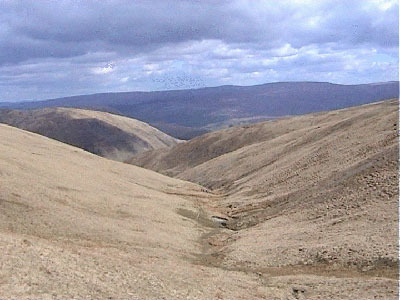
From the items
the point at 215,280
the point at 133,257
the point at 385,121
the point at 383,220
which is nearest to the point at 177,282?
the point at 215,280

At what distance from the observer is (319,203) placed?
36531mm

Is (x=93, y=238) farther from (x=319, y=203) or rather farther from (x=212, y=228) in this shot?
(x=319, y=203)

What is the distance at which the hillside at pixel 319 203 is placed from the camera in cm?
2602

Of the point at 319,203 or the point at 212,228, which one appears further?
the point at 212,228

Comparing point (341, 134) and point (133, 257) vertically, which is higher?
point (341, 134)

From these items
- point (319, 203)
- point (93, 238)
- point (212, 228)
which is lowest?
point (212, 228)

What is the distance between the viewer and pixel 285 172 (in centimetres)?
5228

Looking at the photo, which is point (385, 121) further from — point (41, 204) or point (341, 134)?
point (41, 204)

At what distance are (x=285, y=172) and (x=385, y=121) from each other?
38.7ft

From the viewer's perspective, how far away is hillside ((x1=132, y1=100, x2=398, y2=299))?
85.4 feet

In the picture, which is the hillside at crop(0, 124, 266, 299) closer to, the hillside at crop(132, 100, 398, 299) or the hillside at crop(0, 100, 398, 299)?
the hillside at crop(0, 100, 398, 299)

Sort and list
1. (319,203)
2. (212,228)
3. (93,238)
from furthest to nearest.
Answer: (212,228), (319,203), (93,238)

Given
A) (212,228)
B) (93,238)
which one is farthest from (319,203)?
(93,238)

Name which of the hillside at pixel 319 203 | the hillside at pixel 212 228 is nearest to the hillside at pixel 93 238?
the hillside at pixel 212 228
